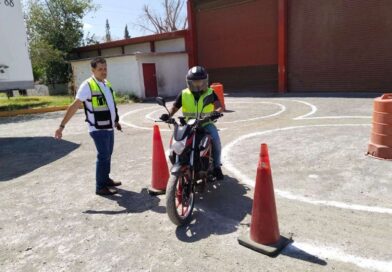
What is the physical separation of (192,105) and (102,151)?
145cm

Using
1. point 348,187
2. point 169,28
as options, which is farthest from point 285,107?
point 169,28

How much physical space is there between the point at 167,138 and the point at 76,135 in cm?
291

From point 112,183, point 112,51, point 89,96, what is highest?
point 112,51

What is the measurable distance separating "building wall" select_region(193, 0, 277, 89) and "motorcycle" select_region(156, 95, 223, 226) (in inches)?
630

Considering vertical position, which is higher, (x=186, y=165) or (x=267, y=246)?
(x=186, y=165)

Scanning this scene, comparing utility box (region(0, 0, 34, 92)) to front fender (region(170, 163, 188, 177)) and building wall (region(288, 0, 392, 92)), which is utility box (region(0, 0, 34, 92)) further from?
building wall (region(288, 0, 392, 92))

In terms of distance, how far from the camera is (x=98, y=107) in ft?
16.2

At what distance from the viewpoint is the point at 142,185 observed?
5.59 metres

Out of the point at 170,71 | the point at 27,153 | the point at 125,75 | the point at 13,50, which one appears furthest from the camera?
the point at 170,71

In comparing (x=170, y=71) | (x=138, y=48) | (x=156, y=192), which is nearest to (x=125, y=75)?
(x=170, y=71)

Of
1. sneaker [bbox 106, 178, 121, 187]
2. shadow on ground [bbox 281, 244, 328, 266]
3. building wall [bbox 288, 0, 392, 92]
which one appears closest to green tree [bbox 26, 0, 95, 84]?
building wall [bbox 288, 0, 392, 92]

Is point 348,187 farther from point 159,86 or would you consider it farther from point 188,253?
point 159,86

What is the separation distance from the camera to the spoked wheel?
12.8ft

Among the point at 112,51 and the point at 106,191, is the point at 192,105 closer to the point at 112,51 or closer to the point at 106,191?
the point at 106,191
